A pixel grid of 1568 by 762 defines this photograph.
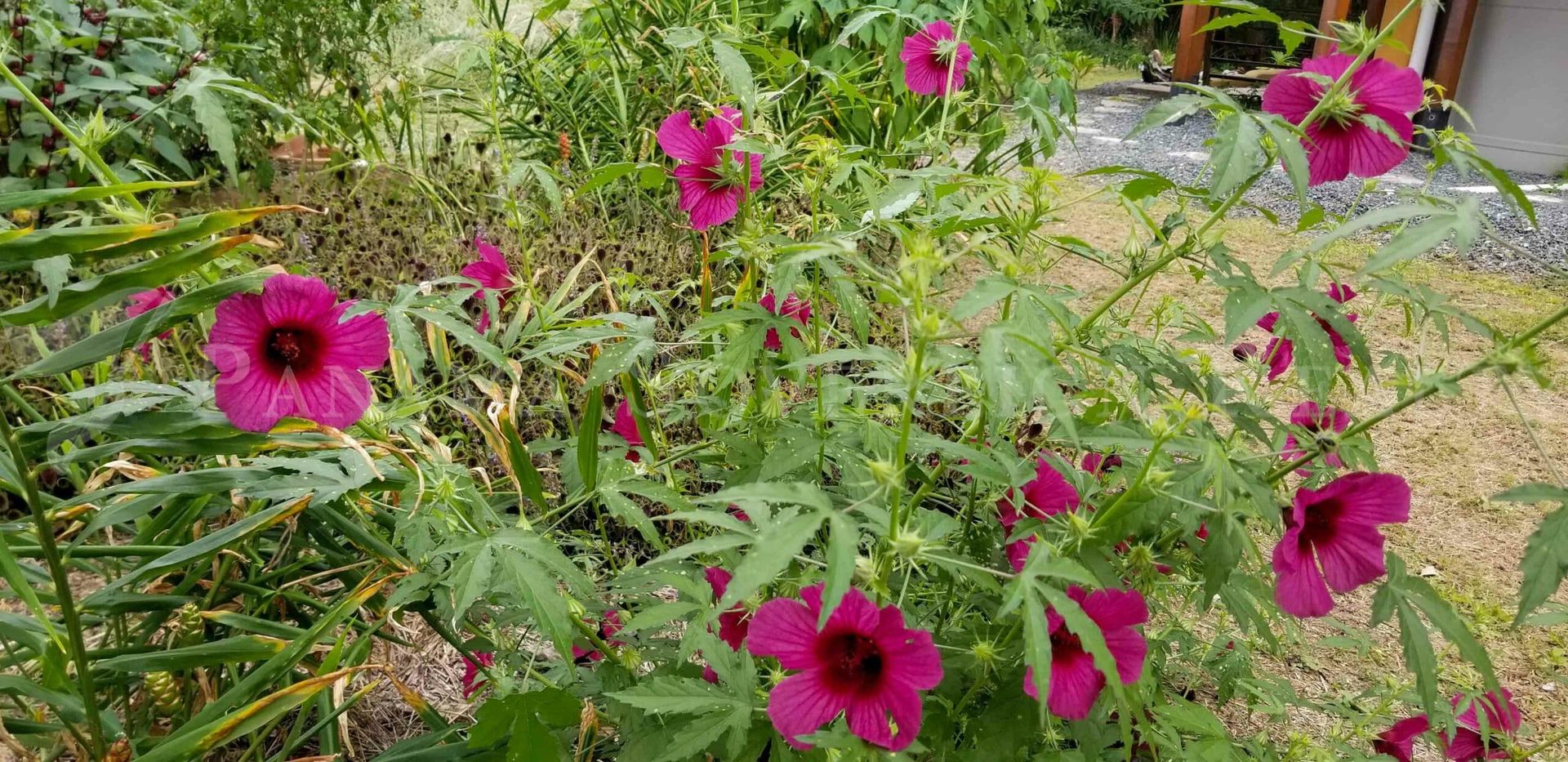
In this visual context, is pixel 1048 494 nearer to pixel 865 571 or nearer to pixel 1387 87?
pixel 865 571

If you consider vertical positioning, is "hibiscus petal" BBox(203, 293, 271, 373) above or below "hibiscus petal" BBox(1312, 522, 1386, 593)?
above

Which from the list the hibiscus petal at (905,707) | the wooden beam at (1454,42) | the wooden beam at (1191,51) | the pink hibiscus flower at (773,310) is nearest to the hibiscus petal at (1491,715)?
the hibiscus petal at (905,707)

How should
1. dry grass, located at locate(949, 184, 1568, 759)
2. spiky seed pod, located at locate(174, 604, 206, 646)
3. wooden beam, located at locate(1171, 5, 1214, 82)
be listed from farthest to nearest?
1. wooden beam, located at locate(1171, 5, 1214, 82)
2. dry grass, located at locate(949, 184, 1568, 759)
3. spiky seed pod, located at locate(174, 604, 206, 646)

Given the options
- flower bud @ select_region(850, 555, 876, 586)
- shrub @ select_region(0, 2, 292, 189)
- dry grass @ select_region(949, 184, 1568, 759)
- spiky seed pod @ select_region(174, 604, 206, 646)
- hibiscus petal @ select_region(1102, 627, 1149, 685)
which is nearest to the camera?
flower bud @ select_region(850, 555, 876, 586)

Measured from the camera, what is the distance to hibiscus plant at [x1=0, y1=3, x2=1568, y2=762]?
2.56 ft

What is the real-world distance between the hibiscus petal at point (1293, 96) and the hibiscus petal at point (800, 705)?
2.24 ft

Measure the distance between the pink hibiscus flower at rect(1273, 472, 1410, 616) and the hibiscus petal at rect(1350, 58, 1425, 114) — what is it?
0.33m

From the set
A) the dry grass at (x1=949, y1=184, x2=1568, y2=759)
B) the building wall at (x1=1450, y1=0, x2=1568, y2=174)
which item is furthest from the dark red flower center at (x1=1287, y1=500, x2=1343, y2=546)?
the building wall at (x1=1450, y1=0, x2=1568, y2=174)

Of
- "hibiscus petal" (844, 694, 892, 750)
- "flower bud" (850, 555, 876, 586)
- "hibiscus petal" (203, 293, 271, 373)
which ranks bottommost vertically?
"hibiscus petal" (844, 694, 892, 750)

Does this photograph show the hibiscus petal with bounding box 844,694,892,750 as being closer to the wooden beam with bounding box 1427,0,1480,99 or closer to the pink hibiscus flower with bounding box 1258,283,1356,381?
the pink hibiscus flower with bounding box 1258,283,1356,381

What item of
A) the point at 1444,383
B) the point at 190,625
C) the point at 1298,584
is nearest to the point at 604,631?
the point at 190,625

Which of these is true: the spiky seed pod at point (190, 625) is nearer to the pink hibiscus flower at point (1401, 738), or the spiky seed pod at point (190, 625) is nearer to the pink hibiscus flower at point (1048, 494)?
the pink hibiscus flower at point (1048, 494)

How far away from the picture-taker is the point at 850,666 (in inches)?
31.8

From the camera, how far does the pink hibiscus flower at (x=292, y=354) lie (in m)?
0.87
